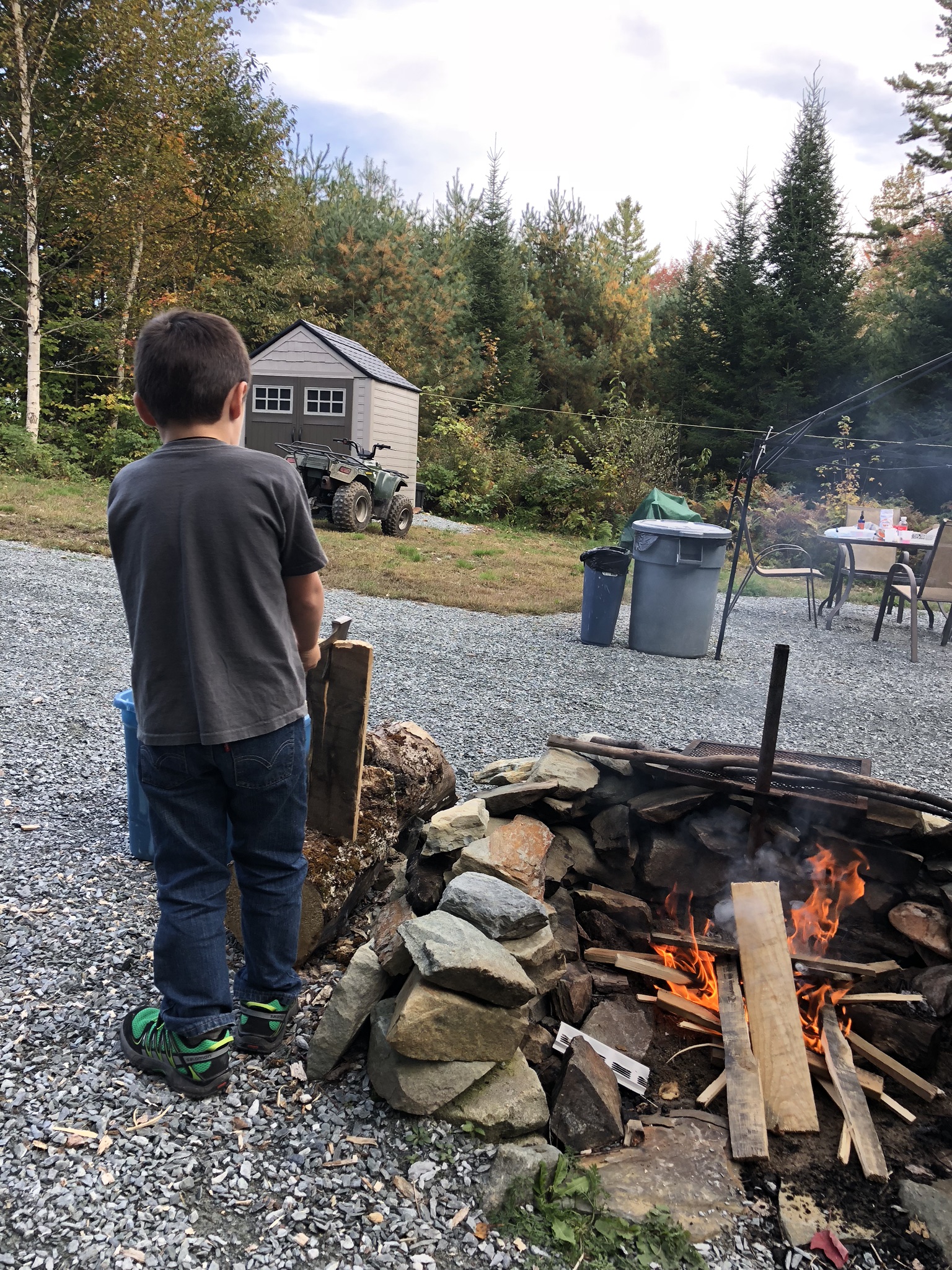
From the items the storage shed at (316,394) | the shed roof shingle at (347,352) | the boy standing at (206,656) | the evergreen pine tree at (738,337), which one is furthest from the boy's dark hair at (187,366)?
the evergreen pine tree at (738,337)

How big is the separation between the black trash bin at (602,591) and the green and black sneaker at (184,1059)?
5.42 meters

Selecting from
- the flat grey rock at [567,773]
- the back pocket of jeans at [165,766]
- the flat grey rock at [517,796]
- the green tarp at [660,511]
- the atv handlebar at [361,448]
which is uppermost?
the atv handlebar at [361,448]

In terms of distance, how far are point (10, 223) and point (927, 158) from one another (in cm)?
1822

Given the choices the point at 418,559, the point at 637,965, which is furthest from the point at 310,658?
the point at 418,559

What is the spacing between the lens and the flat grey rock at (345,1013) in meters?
1.99

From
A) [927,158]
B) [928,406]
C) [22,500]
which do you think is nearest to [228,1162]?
[22,500]

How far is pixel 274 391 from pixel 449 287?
9115mm

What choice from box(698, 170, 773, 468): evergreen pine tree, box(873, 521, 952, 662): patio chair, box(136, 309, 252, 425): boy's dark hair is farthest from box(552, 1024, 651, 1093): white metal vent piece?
box(698, 170, 773, 468): evergreen pine tree

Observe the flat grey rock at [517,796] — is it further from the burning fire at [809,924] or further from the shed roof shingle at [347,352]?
the shed roof shingle at [347,352]

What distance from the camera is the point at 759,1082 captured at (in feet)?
6.81

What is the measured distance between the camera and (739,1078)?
6.81 feet

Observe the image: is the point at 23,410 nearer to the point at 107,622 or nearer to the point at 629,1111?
the point at 107,622

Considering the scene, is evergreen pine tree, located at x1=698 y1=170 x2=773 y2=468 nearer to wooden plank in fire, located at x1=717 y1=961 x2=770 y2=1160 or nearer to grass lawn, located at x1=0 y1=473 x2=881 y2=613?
grass lawn, located at x1=0 y1=473 x2=881 y2=613

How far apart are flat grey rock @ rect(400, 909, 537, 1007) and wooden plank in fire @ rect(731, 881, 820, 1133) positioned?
664 millimetres
